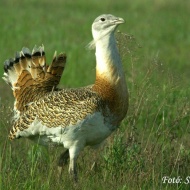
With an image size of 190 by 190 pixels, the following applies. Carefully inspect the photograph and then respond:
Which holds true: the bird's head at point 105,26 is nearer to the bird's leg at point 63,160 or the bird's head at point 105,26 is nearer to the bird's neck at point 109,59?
the bird's neck at point 109,59

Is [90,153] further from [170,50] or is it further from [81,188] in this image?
[170,50]

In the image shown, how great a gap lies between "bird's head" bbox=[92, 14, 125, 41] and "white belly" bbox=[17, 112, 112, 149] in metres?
0.62

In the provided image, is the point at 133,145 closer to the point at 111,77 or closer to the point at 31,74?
the point at 111,77

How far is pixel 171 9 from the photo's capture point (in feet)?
66.3

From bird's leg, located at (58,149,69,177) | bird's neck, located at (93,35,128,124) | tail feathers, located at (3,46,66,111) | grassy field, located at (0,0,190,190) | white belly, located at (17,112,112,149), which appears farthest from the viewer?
tail feathers, located at (3,46,66,111)

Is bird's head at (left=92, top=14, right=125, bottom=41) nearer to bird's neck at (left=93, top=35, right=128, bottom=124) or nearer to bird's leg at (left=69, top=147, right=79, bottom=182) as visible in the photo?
bird's neck at (left=93, top=35, right=128, bottom=124)

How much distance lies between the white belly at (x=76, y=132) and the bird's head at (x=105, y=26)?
62 cm

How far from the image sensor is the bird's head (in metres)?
5.41

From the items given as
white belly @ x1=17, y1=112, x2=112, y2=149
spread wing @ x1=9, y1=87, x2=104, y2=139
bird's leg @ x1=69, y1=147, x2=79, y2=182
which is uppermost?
spread wing @ x1=9, y1=87, x2=104, y2=139

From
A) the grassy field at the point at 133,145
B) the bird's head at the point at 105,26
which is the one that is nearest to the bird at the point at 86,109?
the bird's head at the point at 105,26

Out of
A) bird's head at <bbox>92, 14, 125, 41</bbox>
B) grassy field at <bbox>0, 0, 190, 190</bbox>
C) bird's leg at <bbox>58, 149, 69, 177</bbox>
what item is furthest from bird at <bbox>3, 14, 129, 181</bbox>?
bird's leg at <bbox>58, 149, 69, 177</bbox>

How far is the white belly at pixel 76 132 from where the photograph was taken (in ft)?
17.1

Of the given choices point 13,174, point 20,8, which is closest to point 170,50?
point 20,8

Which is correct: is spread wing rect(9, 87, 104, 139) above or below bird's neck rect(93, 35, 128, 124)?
below
